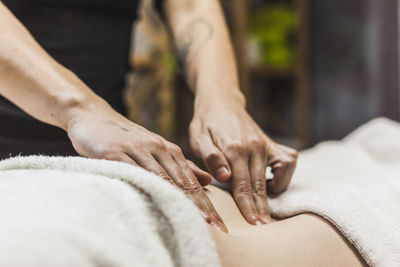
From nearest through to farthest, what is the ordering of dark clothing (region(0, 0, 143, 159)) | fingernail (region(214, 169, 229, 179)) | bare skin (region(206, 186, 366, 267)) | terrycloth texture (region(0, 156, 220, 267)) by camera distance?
terrycloth texture (region(0, 156, 220, 267)), bare skin (region(206, 186, 366, 267)), fingernail (region(214, 169, 229, 179)), dark clothing (region(0, 0, 143, 159))

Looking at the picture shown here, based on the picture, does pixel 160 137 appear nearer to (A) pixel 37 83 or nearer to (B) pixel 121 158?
(B) pixel 121 158

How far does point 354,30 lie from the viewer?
2.34m

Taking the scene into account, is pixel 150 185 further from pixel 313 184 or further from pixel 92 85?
pixel 92 85

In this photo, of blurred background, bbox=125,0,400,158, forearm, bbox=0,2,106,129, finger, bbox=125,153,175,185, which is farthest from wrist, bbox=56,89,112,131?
blurred background, bbox=125,0,400,158

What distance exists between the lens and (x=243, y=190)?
667 mm

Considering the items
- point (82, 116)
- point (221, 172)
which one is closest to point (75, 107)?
point (82, 116)

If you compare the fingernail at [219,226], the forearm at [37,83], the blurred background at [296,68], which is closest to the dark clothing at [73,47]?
the forearm at [37,83]

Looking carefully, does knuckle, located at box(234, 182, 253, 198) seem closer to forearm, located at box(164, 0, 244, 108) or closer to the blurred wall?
forearm, located at box(164, 0, 244, 108)

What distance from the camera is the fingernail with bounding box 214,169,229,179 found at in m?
0.68

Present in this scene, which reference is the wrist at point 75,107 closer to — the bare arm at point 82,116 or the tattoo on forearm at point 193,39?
the bare arm at point 82,116

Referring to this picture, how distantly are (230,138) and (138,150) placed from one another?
0.23 metres

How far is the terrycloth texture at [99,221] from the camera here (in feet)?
1.08

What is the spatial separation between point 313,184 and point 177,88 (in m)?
1.80

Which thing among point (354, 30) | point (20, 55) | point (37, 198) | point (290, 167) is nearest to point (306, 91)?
point (354, 30)
